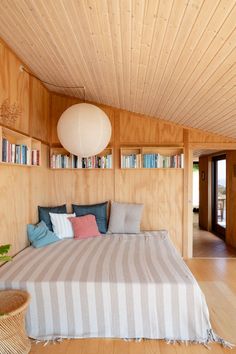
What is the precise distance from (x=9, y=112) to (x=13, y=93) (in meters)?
0.28

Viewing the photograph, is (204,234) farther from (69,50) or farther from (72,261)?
(69,50)

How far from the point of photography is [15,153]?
118 inches

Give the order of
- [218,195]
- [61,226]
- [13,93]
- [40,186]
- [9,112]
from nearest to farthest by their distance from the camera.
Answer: [9,112], [13,93], [61,226], [40,186], [218,195]

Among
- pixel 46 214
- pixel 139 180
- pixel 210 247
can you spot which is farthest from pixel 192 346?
pixel 210 247

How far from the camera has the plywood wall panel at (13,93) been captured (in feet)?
9.22

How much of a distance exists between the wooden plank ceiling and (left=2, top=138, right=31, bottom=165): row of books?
104 cm

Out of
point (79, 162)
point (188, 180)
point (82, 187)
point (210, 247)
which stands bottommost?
point (210, 247)

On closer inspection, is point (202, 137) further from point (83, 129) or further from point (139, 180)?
point (83, 129)

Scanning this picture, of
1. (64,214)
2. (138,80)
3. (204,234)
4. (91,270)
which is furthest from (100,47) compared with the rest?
(204,234)

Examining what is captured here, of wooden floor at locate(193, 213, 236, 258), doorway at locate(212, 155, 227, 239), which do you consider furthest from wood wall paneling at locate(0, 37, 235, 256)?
doorway at locate(212, 155, 227, 239)

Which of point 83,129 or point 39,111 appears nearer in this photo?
point 83,129

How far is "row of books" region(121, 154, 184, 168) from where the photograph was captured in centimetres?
440

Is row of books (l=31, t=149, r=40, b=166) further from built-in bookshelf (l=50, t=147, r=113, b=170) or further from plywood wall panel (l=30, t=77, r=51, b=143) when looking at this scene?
built-in bookshelf (l=50, t=147, r=113, b=170)

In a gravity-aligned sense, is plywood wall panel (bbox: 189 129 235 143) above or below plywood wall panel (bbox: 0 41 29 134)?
below
